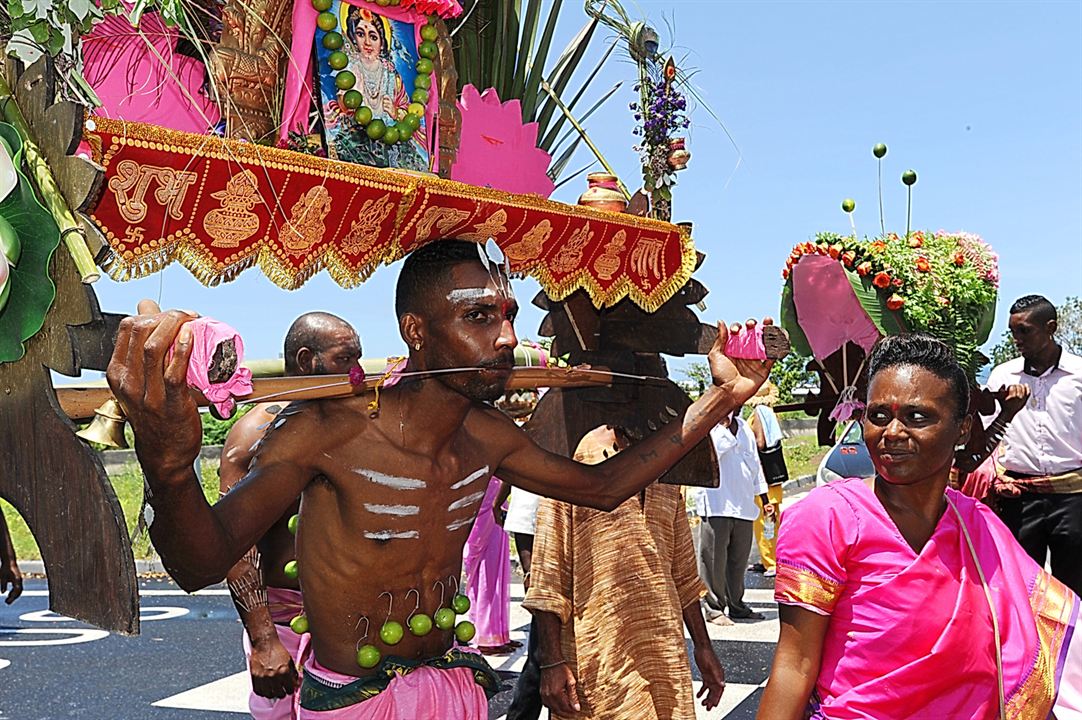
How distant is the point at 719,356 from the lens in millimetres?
3535

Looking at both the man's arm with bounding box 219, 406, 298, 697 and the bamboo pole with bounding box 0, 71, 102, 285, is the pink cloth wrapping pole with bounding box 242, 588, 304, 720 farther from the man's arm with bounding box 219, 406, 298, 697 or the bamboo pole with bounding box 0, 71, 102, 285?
the bamboo pole with bounding box 0, 71, 102, 285

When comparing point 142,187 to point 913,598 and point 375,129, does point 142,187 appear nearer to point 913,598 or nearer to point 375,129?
point 375,129

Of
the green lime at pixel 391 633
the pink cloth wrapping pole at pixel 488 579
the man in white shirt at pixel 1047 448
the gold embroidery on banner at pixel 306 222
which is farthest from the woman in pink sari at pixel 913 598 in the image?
the pink cloth wrapping pole at pixel 488 579

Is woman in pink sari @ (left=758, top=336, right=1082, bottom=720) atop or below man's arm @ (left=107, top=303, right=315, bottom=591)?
below

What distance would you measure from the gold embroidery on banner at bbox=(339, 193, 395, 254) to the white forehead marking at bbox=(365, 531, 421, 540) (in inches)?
28.2

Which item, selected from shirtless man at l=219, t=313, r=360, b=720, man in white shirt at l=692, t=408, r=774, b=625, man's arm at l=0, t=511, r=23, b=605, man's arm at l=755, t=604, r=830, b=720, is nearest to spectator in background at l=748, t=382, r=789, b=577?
man in white shirt at l=692, t=408, r=774, b=625

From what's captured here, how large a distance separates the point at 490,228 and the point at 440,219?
0.65 feet

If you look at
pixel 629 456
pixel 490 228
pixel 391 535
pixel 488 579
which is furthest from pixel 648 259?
pixel 488 579

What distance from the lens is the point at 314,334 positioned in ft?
14.8

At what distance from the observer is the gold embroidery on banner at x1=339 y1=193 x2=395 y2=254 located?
2.79 m

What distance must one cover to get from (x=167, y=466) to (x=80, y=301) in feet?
1.08

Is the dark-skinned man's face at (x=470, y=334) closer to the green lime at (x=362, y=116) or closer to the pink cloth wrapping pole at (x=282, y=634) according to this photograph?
the green lime at (x=362, y=116)

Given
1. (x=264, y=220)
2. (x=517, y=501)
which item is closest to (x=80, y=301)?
(x=264, y=220)

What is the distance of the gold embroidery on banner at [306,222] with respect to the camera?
268cm
